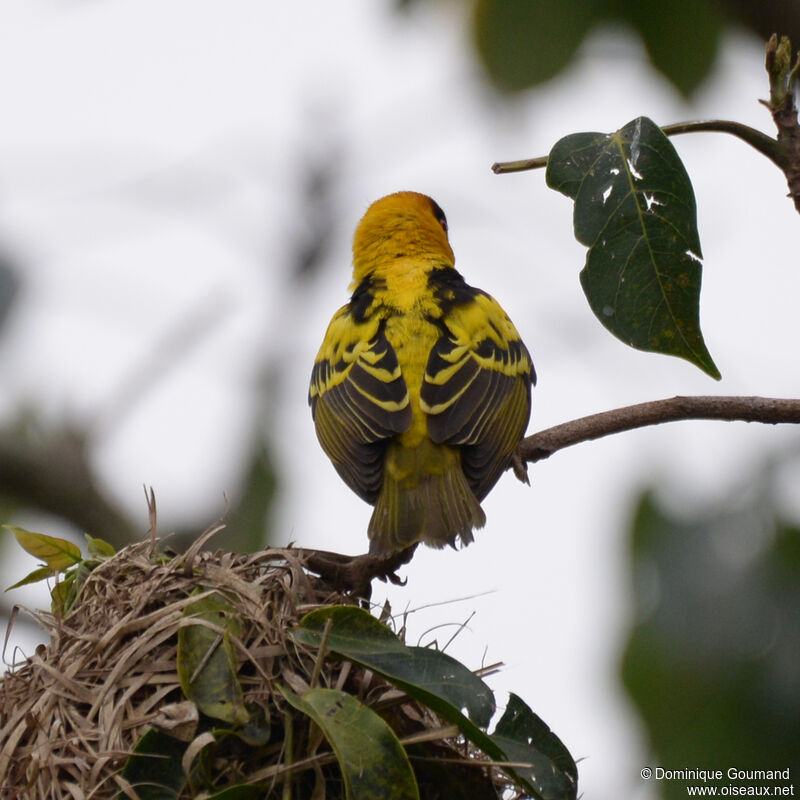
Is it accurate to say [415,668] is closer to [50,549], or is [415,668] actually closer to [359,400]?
[50,549]

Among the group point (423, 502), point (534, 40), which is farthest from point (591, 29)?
point (423, 502)

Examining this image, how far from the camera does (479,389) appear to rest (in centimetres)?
352

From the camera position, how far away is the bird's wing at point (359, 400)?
11.1ft

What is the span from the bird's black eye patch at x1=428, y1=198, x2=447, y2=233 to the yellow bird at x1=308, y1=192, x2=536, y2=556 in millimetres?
738

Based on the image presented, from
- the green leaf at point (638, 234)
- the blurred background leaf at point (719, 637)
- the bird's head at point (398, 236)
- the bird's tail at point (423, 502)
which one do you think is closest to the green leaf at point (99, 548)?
the bird's tail at point (423, 502)

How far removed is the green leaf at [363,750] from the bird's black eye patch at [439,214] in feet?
10.4

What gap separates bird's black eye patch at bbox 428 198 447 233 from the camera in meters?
4.98

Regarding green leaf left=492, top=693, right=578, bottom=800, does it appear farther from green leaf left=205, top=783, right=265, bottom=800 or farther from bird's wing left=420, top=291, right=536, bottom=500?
bird's wing left=420, top=291, right=536, bottom=500

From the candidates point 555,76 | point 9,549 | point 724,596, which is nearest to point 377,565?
point 724,596

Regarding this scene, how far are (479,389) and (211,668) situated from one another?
5.07 feet

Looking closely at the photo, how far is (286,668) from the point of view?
233 cm

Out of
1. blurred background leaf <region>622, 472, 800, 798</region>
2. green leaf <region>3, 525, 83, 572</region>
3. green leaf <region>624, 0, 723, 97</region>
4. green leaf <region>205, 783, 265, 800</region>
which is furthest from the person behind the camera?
green leaf <region>624, 0, 723, 97</region>

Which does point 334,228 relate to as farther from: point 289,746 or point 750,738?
point 750,738

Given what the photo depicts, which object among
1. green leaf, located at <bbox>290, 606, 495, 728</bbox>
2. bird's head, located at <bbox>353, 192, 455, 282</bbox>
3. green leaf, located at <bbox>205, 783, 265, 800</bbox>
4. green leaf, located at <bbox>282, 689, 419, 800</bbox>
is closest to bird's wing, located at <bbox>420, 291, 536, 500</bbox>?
bird's head, located at <bbox>353, 192, 455, 282</bbox>
